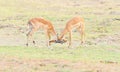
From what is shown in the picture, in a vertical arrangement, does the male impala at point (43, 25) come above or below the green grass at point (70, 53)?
above

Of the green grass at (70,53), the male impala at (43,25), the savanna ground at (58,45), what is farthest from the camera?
the male impala at (43,25)

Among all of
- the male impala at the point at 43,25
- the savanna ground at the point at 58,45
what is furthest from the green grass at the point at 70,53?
the male impala at the point at 43,25

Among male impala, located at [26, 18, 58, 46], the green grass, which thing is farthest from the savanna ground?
male impala, located at [26, 18, 58, 46]

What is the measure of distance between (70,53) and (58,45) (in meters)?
2.90

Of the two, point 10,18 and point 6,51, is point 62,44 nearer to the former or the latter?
point 6,51

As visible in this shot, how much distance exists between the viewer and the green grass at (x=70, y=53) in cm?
1505

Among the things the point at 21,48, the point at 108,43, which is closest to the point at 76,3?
the point at 108,43

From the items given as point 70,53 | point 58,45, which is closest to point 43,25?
point 58,45

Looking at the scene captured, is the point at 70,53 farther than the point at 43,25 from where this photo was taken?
No

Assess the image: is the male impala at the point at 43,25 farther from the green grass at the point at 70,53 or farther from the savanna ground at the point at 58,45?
the green grass at the point at 70,53

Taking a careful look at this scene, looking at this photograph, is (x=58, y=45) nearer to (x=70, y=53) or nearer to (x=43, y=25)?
(x=43, y=25)

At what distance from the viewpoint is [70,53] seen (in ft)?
53.3

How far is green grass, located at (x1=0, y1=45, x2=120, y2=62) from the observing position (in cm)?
1505

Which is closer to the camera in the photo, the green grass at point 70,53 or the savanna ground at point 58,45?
the savanna ground at point 58,45
